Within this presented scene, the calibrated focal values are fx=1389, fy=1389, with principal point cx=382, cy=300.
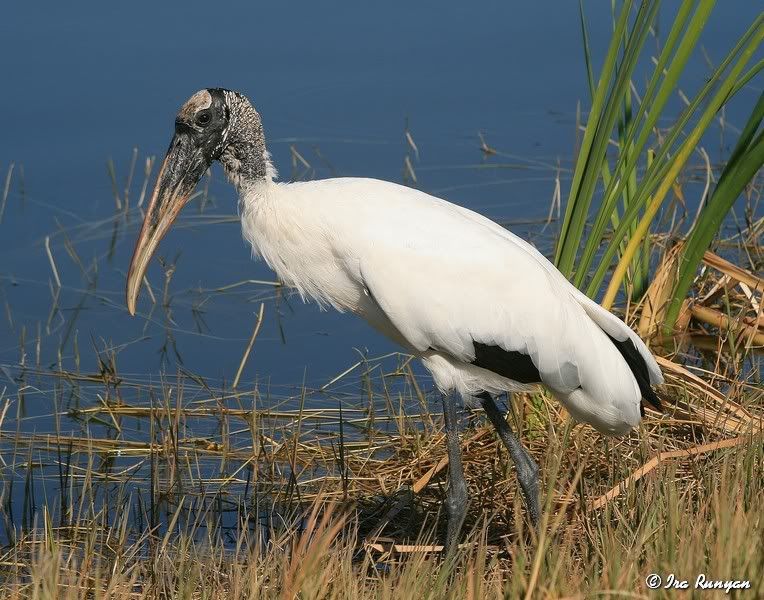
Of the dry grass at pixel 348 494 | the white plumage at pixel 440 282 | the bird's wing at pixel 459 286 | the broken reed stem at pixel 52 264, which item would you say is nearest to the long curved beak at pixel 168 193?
the white plumage at pixel 440 282

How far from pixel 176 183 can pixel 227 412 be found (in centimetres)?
144

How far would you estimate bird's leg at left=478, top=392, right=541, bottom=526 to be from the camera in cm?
442

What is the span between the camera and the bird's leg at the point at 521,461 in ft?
14.5

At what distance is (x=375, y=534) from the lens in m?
4.48

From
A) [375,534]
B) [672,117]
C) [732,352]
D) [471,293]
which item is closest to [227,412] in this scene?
[375,534]

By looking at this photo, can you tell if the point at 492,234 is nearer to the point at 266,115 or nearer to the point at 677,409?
the point at 677,409

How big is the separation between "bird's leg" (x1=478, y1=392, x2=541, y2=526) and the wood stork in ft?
0.13

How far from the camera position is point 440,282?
13.8 ft

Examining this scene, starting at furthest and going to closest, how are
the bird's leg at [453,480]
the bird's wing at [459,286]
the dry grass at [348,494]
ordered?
the bird's leg at [453,480], the bird's wing at [459,286], the dry grass at [348,494]

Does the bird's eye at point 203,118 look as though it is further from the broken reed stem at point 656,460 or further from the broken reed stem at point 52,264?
the broken reed stem at point 52,264

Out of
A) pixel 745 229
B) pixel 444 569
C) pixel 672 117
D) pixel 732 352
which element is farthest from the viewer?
pixel 672 117

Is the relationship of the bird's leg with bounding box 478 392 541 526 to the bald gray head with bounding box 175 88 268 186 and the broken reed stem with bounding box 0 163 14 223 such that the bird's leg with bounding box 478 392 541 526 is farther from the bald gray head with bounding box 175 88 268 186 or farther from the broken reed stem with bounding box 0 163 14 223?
the broken reed stem with bounding box 0 163 14 223

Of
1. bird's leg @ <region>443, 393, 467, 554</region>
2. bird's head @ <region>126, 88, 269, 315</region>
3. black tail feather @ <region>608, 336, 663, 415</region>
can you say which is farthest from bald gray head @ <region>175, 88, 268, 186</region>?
black tail feather @ <region>608, 336, 663, 415</region>

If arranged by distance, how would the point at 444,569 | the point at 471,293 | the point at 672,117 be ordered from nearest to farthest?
1. the point at 444,569
2. the point at 471,293
3. the point at 672,117
